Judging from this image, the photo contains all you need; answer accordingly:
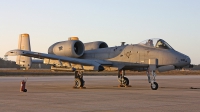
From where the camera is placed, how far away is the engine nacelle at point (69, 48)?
942 inches

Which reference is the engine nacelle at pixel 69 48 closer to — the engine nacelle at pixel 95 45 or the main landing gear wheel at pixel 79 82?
the engine nacelle at pixel 95 45

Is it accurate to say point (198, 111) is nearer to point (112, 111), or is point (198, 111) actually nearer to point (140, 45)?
point (112, 111)

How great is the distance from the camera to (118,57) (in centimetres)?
2328

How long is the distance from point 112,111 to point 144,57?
38.3 ft

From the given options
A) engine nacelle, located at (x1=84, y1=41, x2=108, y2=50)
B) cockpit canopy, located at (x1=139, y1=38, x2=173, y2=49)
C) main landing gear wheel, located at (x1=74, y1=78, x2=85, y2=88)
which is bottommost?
main landing gear wheel, located at (x1=74, y1=78, x2=85, y2=88)

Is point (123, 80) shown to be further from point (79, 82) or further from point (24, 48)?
point (24, 48)

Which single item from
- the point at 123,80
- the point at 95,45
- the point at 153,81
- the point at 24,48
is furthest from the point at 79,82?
the point at 24,48

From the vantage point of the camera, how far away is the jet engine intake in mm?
23922

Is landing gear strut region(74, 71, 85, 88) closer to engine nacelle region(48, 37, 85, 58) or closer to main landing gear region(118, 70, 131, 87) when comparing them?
engine nacelle region(48, 37, 85, 58)

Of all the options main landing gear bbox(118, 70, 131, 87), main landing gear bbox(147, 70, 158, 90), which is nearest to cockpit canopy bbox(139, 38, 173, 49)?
main landing gear bbox(147, 70, 158, 90)

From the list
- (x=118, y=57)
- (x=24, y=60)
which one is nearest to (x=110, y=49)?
(x=118, y=57)

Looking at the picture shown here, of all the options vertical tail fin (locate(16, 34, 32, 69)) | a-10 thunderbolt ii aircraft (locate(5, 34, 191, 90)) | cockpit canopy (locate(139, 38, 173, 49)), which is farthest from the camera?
vertical tail fin (locate(16, 34, 32, 69))

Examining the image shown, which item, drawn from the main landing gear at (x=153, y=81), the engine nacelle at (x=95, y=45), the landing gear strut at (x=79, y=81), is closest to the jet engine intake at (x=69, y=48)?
the landing gear strut at (x=79, y=81)

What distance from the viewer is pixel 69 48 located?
2388 centimetres
